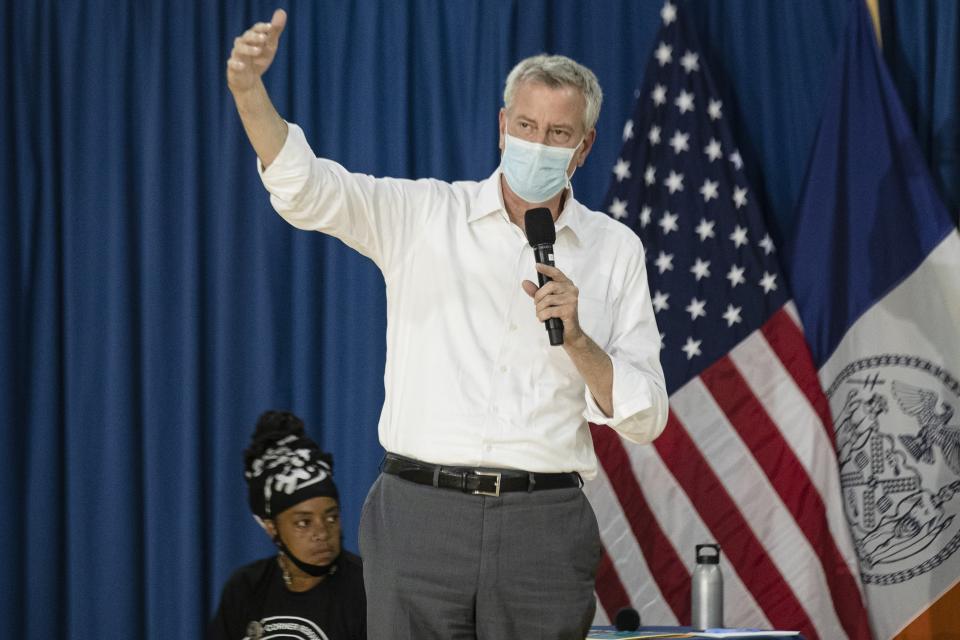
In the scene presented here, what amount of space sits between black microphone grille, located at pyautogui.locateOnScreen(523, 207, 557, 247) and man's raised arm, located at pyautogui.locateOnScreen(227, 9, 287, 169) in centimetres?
45

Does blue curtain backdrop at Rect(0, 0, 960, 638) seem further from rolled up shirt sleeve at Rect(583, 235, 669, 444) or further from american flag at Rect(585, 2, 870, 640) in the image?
rolled up shirt sleeve at Rect(583, 235, 669, 444)

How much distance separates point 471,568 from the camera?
6.86 ft

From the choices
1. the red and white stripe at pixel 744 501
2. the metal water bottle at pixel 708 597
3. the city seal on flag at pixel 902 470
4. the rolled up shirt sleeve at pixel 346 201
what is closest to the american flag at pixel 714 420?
the red and white stripe at pixel 744 501

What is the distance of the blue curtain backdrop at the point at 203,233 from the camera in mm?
4641

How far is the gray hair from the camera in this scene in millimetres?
2291

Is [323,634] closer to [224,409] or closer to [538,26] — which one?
[224,409]

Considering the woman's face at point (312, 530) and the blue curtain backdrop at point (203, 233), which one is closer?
the woman's face at point (312, 530)

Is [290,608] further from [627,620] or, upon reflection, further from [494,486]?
[494,486]

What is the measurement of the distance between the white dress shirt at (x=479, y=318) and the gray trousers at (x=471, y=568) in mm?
84

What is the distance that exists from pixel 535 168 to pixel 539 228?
0.67 feet

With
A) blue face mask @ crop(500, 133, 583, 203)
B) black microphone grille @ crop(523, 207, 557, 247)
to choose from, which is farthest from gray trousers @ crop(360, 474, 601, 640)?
blue face mask @ crop(500, 133, 583, 203)

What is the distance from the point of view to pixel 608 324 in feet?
7.61

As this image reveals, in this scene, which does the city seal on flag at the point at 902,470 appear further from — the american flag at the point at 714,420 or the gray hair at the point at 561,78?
the gray hair at the point at 561,78

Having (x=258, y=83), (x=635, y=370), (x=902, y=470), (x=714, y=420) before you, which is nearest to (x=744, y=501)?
(x=714, y=420)
